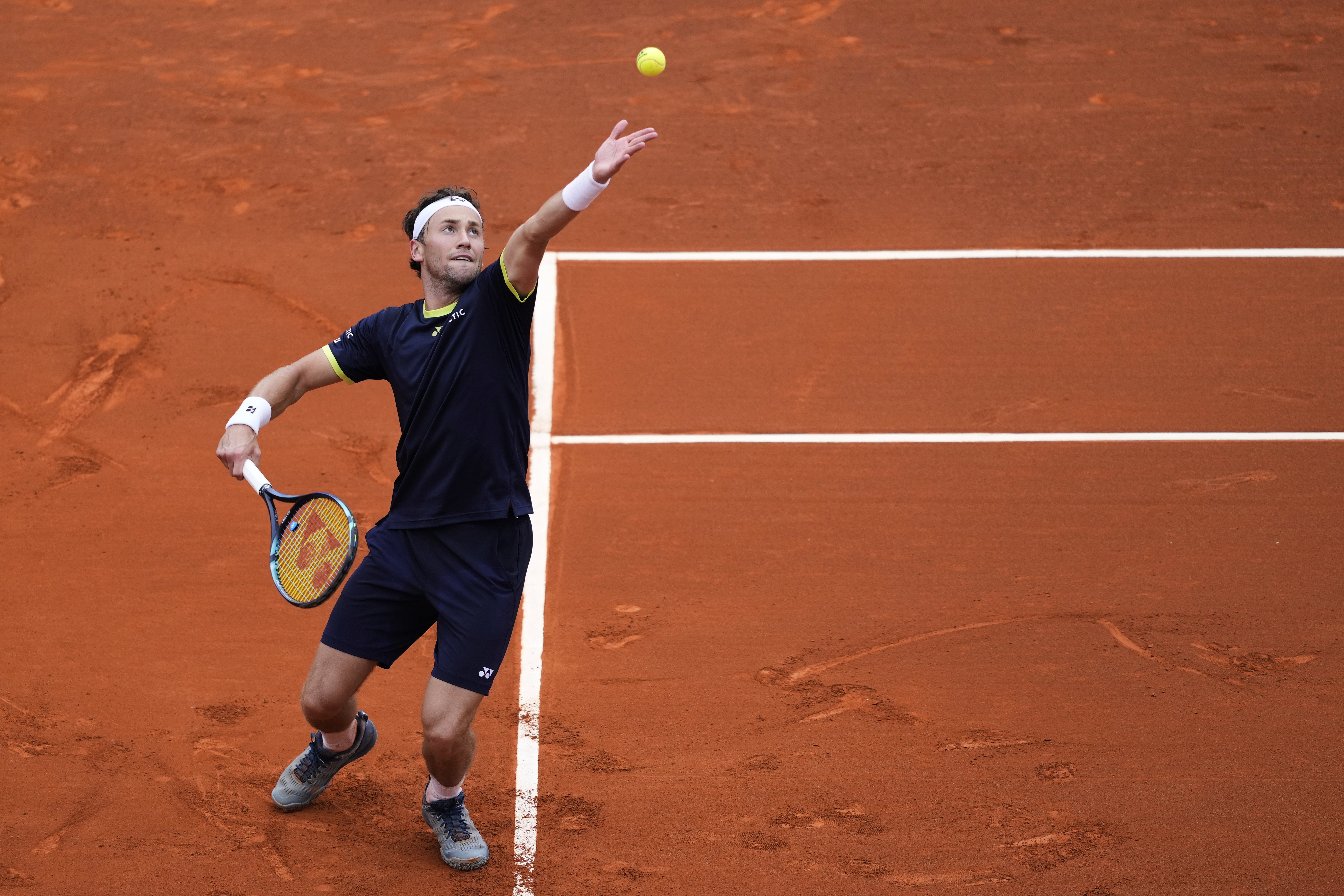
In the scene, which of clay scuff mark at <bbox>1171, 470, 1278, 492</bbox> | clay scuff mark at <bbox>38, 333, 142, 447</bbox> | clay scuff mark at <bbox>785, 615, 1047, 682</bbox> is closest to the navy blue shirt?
clay scuff mark at <bbox>785, 615, 1047, 682</bbox>

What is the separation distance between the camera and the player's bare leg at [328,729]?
4.51m

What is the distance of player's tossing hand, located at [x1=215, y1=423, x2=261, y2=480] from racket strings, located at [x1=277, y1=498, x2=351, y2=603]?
0.28m

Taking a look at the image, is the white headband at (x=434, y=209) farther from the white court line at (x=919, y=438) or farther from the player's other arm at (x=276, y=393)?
Answer: the white court line at (x=919, y=438)

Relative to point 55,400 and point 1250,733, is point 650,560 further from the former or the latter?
point 55,400

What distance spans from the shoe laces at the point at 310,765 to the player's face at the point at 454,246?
187 cm

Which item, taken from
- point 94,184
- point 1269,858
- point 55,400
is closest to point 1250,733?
point 1269,858

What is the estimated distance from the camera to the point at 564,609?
627 centimetres

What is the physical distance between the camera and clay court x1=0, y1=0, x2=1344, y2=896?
5.10 m

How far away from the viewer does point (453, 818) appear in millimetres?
4746

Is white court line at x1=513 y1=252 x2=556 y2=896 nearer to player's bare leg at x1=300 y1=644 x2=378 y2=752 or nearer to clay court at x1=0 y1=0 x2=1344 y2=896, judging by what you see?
clay court at x1=0 y1=0 x2=1344 y2=896

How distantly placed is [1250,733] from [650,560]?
2.91 m

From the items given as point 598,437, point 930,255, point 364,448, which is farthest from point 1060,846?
point 930,255

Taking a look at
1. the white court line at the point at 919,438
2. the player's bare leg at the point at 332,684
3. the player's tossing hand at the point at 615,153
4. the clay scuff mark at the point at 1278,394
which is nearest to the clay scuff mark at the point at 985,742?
the white court line at the point at 919,438

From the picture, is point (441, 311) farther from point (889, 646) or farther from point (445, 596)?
point (889, 646)
